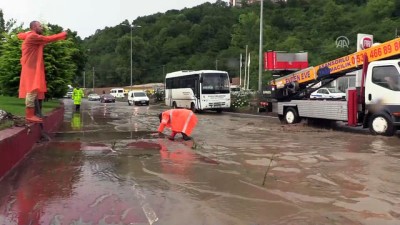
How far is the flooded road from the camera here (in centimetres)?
557

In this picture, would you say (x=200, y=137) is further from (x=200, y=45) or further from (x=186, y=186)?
(x=200, y=45)

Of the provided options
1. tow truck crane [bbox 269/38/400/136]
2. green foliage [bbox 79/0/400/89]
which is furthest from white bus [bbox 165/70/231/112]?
green foliage [bbox 79/0/400/89]

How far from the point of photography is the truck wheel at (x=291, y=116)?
20.0 meters

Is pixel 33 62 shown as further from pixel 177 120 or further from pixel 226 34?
pixel 226 34

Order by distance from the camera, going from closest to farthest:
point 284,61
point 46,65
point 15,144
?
point 15,144 → point 46,65 → point 284,61

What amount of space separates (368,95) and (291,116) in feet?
16.6

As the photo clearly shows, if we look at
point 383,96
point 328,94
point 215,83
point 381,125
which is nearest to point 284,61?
point 215,83

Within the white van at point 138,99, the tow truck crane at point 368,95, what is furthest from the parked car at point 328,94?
the white van at point 138,99

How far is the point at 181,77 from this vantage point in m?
35.0

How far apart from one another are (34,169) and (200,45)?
109938 mm

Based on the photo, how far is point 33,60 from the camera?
10789 mm

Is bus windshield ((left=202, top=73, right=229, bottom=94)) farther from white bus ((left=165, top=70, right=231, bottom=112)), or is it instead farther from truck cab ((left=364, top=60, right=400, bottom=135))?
truck cab ((left=364, top=60, right=400, bottom=135))

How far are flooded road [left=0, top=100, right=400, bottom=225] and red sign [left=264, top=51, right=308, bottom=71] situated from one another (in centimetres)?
1110

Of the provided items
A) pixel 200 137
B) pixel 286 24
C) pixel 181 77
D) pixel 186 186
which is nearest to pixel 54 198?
pixel 186 186
